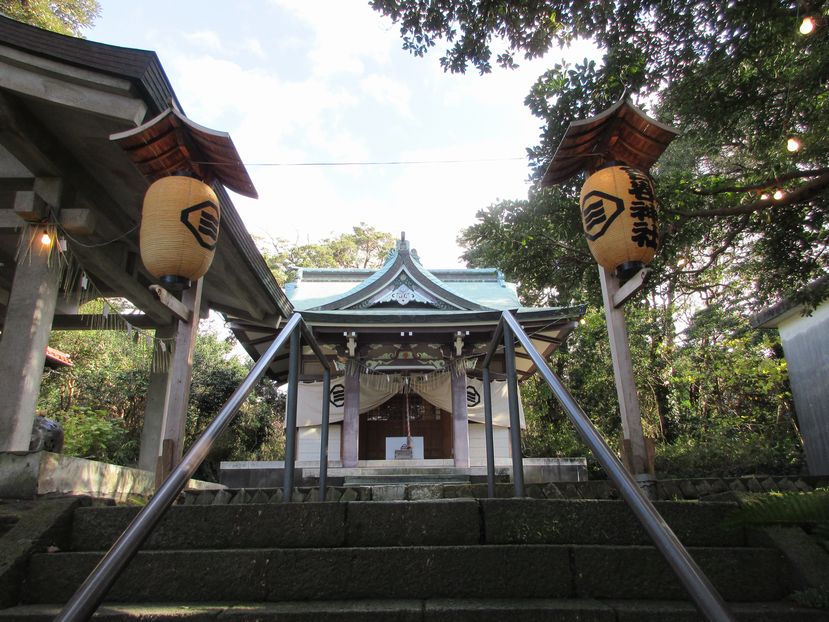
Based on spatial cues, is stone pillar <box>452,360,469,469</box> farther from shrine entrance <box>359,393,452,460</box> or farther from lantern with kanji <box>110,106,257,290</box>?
lantern with kanji <box>110,106,257,290</box>

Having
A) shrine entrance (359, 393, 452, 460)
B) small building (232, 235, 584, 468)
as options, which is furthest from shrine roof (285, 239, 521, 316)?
shrine entrance (359, 393, 452, 460)

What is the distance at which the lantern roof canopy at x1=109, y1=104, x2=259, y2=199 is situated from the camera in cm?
422

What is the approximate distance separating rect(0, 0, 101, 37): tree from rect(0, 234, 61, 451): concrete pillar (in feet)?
36.8

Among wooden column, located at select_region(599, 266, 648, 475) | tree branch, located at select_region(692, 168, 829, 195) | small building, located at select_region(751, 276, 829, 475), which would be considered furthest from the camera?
small building, located at select_region(751, 276, 829, 475)

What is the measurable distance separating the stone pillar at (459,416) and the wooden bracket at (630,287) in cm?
703

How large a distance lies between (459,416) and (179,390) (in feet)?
25.8

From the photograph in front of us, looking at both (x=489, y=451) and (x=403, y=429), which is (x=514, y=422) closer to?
(x=489, y=451)

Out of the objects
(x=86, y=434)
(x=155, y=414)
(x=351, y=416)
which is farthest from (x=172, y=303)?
(x=351, y=416)

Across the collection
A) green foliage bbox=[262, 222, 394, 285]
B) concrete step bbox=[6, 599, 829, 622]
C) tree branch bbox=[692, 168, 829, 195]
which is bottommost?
concrete step bbox=[6, 599, 829, 622]

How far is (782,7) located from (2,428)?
8472 millimetres

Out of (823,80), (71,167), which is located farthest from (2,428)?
(823,80)

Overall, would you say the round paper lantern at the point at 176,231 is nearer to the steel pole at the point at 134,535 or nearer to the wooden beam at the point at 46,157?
the wooden beam at the point at 46,157

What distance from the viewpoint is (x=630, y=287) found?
4043 millimetres

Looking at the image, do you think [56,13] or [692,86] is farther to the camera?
[56,13]
